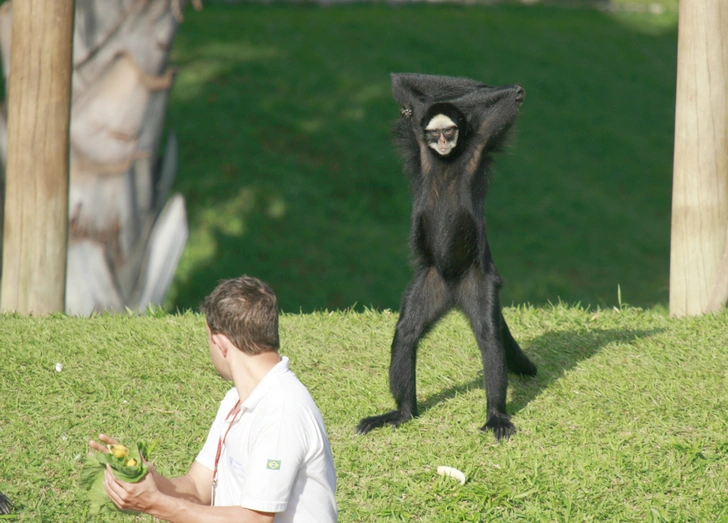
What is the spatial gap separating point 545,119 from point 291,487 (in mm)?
15893

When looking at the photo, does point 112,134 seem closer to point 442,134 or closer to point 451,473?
point 442,134

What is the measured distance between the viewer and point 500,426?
16.4ft

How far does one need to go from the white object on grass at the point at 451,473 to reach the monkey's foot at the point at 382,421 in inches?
22.7

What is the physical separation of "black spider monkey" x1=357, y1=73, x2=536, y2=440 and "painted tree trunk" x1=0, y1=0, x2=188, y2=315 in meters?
4.54

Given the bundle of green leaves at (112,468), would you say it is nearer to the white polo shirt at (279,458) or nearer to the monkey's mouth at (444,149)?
the white polo shirt at (279,458)

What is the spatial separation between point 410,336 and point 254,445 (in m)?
2.49

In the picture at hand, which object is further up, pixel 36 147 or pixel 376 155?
pixel 36 147

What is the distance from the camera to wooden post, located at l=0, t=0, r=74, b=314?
260 inches

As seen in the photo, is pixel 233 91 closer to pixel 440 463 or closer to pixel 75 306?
pixel 75 306

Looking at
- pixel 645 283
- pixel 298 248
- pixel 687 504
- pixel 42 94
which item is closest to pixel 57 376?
pixel 42 94

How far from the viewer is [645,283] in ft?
45.5

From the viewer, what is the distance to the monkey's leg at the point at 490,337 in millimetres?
5004

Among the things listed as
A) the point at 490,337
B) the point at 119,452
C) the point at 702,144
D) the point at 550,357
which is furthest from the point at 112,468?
the point at 702,144

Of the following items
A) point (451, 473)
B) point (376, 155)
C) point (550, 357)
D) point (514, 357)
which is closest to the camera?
point (451, 473)
